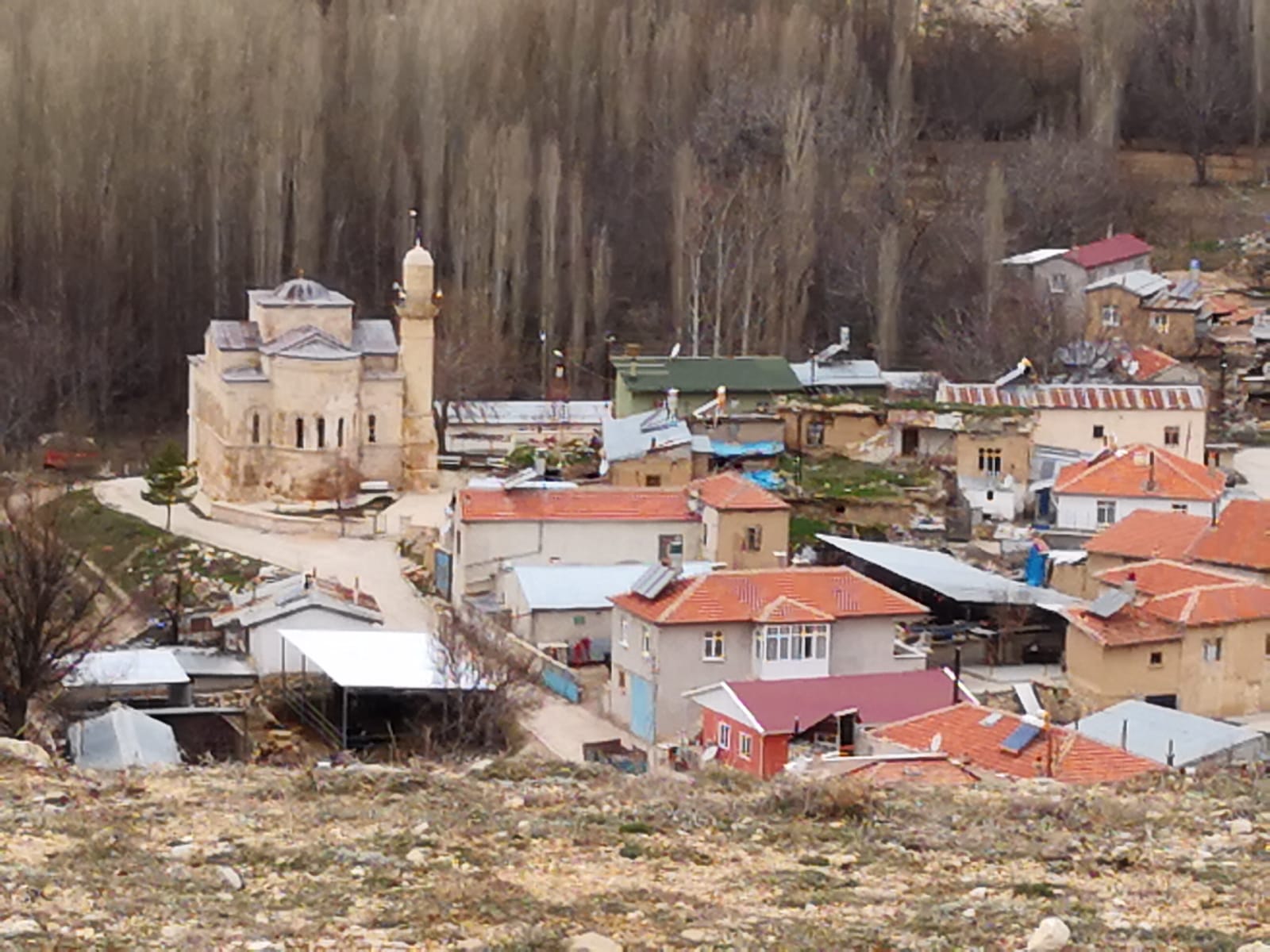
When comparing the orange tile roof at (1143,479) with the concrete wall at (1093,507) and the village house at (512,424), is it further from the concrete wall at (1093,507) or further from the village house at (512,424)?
the village house at (512,424)

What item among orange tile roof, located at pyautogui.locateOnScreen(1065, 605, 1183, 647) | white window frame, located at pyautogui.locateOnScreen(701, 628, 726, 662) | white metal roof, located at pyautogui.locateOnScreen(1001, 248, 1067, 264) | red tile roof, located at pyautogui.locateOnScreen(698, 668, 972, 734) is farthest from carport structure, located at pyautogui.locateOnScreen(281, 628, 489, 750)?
white metal roof, located at pyautogui.locateOnScreen(1001, 248, 1067, 264)

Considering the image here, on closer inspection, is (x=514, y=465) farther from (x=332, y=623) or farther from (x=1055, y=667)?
(x=1055, y=667)

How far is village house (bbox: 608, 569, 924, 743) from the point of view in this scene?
1981cm

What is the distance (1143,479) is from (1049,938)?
70.2 feet

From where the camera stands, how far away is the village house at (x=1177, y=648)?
20297mm

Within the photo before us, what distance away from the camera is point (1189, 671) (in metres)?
20.5

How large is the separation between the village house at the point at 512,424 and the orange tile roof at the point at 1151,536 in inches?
447

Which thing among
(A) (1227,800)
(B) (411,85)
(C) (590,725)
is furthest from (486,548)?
(B) (411,85)

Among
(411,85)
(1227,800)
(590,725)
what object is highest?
(411,85)

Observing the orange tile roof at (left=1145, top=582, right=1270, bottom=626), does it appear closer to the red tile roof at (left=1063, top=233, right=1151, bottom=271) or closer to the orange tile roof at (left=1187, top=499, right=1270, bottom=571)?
the orange tile roof at (left=1187, top=499, right=1270, bottom=571)

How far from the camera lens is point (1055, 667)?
22.0 metres

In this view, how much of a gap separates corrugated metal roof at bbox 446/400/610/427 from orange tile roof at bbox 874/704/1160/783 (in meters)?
20.3

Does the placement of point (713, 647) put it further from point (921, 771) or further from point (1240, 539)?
point (921, 771)

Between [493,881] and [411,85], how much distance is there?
3770 centimetres
